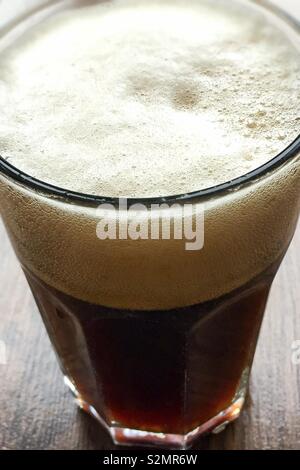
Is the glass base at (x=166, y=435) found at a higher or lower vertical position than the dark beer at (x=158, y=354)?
lower

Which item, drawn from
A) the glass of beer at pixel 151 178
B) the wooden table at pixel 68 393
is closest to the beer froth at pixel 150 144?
the glass of beer at pixel 151 178

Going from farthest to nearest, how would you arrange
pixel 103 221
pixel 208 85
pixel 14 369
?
pixel 14 369, pixel 208 85, pixel 103 221

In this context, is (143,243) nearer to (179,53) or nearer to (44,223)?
(44,223)

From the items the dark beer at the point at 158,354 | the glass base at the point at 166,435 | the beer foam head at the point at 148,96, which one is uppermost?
the beer foam head at the point at 148,96

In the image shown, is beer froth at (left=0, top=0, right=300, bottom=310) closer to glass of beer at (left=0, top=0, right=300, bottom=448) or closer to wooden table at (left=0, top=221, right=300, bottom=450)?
glass of beer at (left=0, top=0, right=300, bottom=448)

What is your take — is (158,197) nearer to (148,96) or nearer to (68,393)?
(148,96)

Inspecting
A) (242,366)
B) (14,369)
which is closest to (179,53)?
(242,366)

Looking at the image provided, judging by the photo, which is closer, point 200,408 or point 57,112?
point 57,112

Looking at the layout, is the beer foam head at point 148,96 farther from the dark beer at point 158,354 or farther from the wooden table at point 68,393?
the wooden table at point 68,393

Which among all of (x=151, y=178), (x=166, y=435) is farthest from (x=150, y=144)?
(x=166, y=435)
